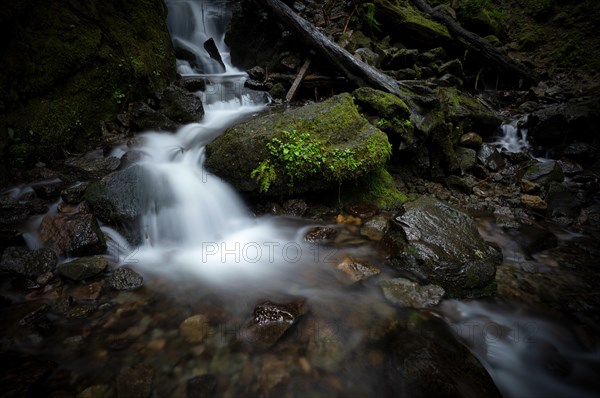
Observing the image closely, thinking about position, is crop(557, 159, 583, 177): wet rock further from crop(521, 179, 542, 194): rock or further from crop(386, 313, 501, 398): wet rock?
crop(386, 313, 501, 398): wet rock

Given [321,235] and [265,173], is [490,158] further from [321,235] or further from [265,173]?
[265,173]

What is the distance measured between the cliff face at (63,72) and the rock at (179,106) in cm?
44

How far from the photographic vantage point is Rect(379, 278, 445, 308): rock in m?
3.21

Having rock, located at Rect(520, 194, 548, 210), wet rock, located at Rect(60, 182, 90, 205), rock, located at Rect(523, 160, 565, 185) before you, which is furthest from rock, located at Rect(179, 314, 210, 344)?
rock, located at Rect(523, 160, 565, 185)

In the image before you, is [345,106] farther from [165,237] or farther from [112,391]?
[112,391]

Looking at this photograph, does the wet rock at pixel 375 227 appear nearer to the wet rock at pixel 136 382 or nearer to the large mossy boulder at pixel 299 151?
the large mossy boulder at pixel 299 151

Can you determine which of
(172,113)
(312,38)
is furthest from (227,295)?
(312,38)

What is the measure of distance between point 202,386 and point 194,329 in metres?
0.62

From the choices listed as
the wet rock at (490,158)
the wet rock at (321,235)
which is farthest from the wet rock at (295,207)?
the wet rock at (490,158)

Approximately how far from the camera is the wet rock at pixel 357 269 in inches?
144

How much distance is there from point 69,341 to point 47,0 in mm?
6111

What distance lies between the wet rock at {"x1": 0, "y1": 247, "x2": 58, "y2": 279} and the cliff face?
7.69 ft

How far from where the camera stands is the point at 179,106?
6.95 m

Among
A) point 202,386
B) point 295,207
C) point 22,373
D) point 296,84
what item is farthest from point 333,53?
point 22,373
